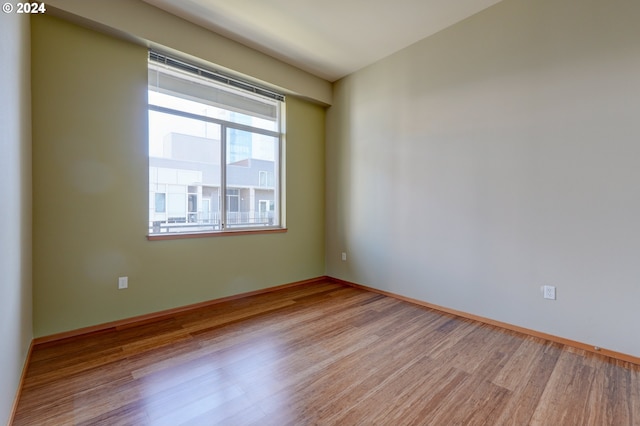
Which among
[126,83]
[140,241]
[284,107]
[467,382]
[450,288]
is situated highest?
[284,107]

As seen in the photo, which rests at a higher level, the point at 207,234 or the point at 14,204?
the point at 14,204

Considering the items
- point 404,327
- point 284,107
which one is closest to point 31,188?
point 284,107

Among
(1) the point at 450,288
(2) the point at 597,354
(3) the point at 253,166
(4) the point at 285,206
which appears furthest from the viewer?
(4) the point at 285,206

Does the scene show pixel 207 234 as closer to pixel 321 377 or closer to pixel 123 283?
pixel 123 283

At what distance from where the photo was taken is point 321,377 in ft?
6.04

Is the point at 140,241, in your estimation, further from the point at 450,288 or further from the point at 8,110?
the point at 450,288

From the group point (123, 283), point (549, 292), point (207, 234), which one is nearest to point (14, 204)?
point (123, 283)

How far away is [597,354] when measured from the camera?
7.03ft

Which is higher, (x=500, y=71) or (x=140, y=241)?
(x=500, y=71)

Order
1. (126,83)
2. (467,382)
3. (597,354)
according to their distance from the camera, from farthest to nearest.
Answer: (126,83) < (597,354) < (467,382)

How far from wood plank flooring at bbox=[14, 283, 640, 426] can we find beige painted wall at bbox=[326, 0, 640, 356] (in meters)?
0.46

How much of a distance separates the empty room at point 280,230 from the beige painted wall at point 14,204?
28 mm

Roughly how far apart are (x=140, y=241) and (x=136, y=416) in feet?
5.54

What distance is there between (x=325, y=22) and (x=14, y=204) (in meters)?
2.92
